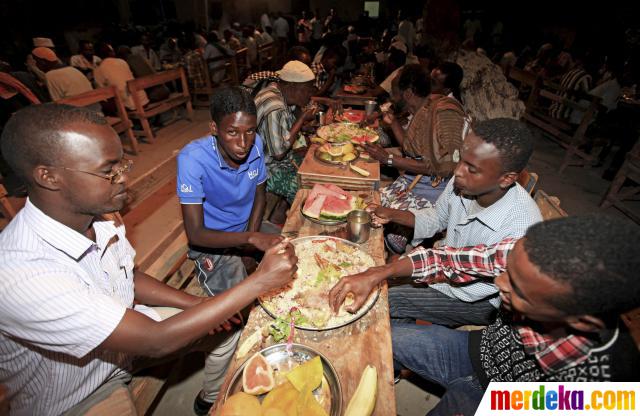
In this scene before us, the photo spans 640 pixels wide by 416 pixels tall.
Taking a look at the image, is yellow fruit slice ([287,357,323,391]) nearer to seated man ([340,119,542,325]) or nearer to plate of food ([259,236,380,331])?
plate of food ([259,236,380,331])

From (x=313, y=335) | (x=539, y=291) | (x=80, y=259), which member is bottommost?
(x=313, y=335)

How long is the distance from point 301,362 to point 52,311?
1026mm

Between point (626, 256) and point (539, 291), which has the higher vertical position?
point (626, 256)

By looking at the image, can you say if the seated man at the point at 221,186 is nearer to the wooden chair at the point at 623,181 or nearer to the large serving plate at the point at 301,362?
the large serving plate at the point at 301,362

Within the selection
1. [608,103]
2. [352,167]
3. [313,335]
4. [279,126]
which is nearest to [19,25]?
[279,126]

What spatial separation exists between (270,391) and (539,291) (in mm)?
1174

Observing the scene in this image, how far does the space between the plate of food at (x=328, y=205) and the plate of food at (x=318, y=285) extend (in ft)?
0.75

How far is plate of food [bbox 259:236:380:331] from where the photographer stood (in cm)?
152

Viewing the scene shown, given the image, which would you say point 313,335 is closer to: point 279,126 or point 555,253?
point 555,253

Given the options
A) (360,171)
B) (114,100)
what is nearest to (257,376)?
(360,171)

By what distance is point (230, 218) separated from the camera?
8.87 feet

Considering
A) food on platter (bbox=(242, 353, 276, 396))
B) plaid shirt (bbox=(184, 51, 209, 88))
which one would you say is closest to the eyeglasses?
food on platter (bbox=(242, 353, 276, 396))

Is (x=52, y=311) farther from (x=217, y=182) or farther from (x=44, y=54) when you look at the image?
(x=44, y=54)

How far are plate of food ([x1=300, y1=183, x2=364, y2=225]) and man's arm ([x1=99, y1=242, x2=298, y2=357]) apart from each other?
81 cm
